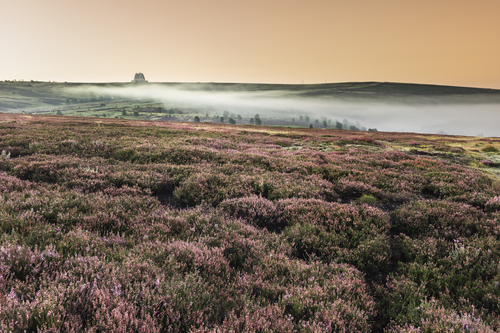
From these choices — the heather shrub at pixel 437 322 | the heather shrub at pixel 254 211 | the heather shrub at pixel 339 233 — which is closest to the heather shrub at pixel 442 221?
the heather shrub at pixel 339 233

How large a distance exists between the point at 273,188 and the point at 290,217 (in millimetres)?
2154

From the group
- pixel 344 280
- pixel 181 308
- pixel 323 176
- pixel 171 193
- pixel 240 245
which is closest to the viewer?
pixel 181 308

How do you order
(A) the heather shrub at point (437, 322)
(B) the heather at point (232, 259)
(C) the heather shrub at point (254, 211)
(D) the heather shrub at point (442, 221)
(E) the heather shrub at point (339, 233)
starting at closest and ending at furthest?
(B) the heather at point (232, 259), (A) the heather shrub at point (437, 322), (E) the heather shrub at point (339, 233), (D) the heather shrub at point (442, 221), (C) the heather shrub at point (254, 211)

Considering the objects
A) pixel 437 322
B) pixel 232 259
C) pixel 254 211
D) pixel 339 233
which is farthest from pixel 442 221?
pixel 232 259

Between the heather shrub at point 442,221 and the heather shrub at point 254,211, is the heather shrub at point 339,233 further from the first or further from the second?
the heather shrub at point 442,221

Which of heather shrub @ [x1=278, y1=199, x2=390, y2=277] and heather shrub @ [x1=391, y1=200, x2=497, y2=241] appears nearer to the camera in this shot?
heather shrub @ [x1=278, y1=199, x2=390, y2=277]

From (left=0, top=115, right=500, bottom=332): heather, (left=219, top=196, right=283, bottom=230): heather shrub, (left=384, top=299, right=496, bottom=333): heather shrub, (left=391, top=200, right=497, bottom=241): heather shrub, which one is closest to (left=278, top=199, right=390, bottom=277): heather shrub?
(left=0, top=115, right=500, bottom=332): heather

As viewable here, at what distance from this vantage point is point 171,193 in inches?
319

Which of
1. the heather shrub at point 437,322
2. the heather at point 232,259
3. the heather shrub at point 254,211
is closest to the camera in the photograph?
the heather at point 232,259

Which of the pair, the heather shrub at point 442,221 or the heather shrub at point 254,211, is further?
the heather shrub at point 254,211

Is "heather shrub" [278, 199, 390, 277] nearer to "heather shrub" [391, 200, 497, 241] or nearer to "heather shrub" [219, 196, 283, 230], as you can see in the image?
"heather shrub" [219, 196, 283, 230]

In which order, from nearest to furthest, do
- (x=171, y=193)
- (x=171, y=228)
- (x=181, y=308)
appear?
(x=181, y=308) → (x=171, y=228) → (x=171, y=193)

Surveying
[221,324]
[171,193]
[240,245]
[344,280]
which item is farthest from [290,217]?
[171,193]

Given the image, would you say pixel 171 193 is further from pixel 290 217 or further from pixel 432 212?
pixel 432 212
